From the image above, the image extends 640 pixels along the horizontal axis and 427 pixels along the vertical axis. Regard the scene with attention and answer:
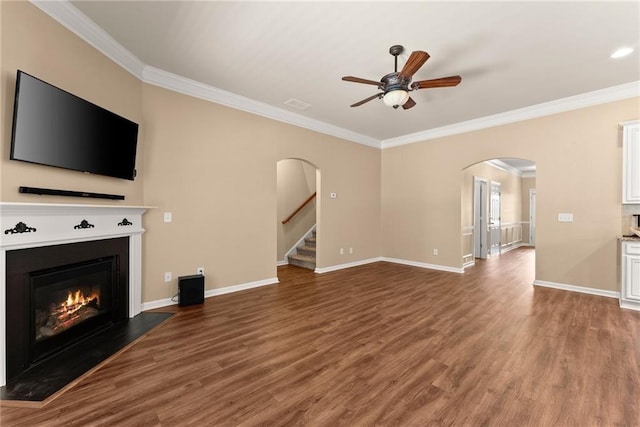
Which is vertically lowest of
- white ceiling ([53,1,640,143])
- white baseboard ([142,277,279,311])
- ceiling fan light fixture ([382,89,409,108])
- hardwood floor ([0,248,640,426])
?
hardwood floor ([0,248,640,426])

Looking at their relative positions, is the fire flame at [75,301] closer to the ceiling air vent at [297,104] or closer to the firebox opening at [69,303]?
the firebox opening at [69,303]

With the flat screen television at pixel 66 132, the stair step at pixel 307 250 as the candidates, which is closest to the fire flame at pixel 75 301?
the flat screen television at pixel 66 132

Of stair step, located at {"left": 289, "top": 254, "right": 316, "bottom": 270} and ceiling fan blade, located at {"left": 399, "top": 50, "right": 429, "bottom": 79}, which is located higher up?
ceiling fan blade, located at {"left": 399, "top": 50, "right": 429, "bottom": 79}

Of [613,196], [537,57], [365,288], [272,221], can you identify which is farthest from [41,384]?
[613,196]

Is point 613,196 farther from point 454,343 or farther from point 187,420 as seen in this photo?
point 187,420

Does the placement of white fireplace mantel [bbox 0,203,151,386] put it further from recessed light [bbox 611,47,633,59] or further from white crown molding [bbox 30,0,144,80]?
recessed light [bbox 611,47,633,59]

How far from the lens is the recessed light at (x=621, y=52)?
115 inches

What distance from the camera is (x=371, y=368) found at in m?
2.18

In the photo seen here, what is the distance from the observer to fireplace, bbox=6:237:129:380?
2021 mm

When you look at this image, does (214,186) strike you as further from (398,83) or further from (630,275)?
(630,275)

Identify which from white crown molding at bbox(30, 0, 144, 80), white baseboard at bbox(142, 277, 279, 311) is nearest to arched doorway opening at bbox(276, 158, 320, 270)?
white baseboard at bbox(142, 277, 279, 311)

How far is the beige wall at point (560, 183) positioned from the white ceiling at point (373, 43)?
574 mm

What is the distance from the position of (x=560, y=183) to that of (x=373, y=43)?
157 inches

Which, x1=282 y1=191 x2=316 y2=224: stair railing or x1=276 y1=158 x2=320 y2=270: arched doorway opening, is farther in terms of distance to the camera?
x1=282 y1=191 x2=316 y2=224: stair railing
